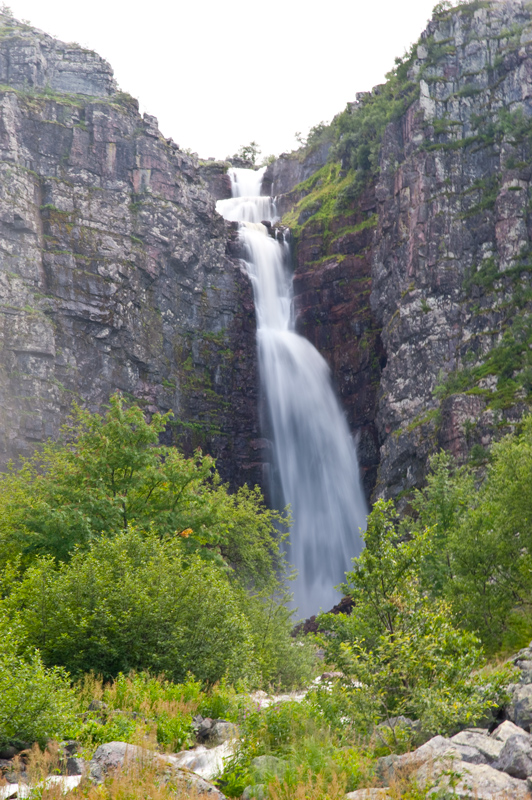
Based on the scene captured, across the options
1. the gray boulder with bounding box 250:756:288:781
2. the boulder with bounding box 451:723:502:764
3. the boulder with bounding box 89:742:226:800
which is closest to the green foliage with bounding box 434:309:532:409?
the boulder with bounding box 451:723:502:764

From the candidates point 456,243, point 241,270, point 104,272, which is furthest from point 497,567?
point 241,270

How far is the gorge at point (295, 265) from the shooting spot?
183 ft

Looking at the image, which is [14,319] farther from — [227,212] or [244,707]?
[244,707]

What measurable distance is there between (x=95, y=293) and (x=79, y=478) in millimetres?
38417

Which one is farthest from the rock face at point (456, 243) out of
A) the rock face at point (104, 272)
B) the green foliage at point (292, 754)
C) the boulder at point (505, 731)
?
the green foliage at point (292, 754)

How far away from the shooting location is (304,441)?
62.9 meters

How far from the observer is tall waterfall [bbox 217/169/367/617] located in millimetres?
58000

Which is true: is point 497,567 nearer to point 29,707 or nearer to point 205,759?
point 205,759

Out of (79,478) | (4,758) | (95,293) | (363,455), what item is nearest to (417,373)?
(363,455)

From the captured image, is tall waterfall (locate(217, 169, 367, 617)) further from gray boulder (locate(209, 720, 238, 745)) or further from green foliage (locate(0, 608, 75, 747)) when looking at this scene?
green foliage (locate(0, 608, 75, 747))

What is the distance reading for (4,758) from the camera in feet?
36.0

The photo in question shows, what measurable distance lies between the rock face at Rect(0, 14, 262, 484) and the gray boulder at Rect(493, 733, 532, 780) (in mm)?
48151

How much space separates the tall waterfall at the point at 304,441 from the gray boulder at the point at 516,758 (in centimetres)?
4702

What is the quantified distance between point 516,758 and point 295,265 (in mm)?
66944
